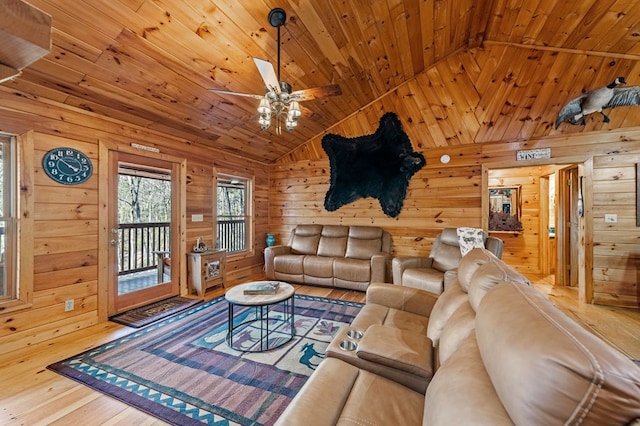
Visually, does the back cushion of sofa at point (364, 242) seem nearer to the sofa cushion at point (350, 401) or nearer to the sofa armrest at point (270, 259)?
the sofa armrest at point (270, 259)

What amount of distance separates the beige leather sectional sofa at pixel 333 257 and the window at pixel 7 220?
9.67ft

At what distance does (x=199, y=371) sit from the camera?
205cm

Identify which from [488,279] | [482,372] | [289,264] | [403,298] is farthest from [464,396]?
[289,264]

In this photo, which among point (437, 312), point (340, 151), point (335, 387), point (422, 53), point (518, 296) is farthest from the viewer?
point (340, 151)

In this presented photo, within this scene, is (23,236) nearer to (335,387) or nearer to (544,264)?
(335,387)

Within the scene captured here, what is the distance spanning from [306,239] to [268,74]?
10.5 ft

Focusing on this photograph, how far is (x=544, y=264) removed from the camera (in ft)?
16.9

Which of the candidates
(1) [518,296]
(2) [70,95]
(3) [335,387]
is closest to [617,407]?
(1) [518,296]

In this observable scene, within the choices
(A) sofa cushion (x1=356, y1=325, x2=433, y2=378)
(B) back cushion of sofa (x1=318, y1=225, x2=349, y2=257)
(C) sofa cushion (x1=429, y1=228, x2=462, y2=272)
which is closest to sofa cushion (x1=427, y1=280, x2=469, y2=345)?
(A) sofa cushion (x1=356, y1=325, x2=433, y2=378)

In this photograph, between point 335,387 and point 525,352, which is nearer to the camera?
point 525,352

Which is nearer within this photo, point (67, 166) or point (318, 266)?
point (67, 166)

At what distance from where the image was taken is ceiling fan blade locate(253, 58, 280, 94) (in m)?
2.05

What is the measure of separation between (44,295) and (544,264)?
7.54 metres

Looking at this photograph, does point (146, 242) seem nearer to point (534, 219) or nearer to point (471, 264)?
point (471, 264)
